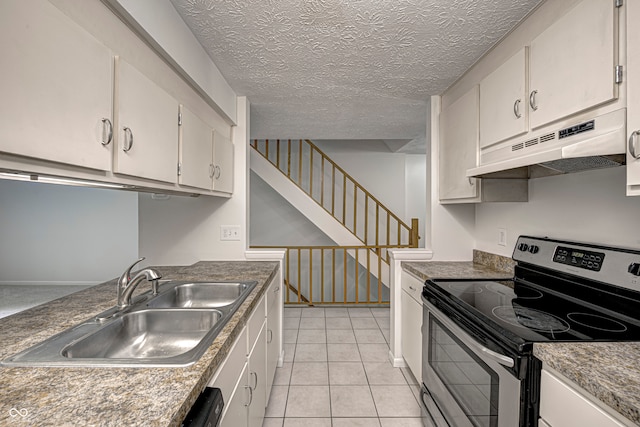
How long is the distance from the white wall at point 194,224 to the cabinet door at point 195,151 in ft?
1.73

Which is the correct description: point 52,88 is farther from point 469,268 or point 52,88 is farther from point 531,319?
point 469,268

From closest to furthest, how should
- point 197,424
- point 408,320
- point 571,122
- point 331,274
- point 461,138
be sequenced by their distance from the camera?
point 197,424 → point 571,122 → point 461,138 → point 408,320 → point 331,274

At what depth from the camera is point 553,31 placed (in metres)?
1.34

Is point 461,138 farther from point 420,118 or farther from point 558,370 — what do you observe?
point 558,370

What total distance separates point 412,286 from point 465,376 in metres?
0.93

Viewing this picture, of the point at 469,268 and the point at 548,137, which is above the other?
the point at 548,137

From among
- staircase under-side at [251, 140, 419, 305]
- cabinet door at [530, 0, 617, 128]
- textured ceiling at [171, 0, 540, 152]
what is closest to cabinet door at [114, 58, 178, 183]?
textured ceiling at [171, 0, 540, 152]

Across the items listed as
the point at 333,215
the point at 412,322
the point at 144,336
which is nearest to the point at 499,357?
the point at 412,322

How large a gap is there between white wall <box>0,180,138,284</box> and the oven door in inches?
184

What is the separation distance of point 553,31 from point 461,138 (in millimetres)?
844

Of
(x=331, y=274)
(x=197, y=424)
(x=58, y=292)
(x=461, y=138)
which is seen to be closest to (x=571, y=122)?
(x=461, y=138)

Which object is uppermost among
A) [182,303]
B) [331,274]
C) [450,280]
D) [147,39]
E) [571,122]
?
[147,39]

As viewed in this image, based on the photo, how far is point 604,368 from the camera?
0.82 meters

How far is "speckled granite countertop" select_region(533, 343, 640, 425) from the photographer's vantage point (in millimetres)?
699
